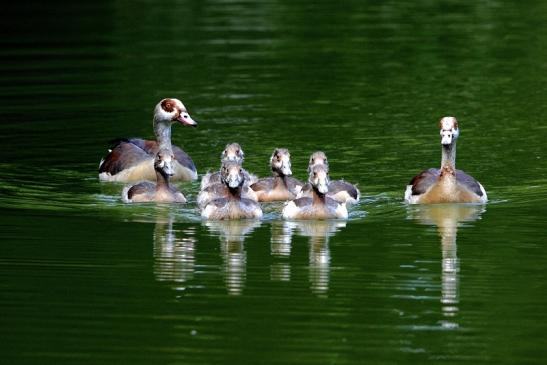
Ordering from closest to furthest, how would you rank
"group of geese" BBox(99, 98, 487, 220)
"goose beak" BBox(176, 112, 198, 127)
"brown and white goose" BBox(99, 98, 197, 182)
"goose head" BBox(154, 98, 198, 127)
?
"group of geese" BBox(99, 98, 487, 220) < "brown and white goose" BBox(99, 98, 197, 182) < "goose beak" BBox(176, 112, 198, 127) < "goose head" BBox(154, 98, 198, 127)

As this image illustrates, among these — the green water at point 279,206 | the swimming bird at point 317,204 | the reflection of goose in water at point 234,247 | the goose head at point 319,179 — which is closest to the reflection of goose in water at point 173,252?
the green water at point 279,206

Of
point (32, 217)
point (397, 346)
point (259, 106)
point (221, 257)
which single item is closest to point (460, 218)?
point (221, 257)

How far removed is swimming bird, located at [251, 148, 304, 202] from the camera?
2120 centimetres

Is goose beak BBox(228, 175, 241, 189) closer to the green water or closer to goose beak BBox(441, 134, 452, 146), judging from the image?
the green water

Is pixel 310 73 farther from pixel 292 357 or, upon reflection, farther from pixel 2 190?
pixel 292 357

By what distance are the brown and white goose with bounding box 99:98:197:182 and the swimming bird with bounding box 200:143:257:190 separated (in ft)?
3.23

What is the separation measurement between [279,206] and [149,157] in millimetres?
4277

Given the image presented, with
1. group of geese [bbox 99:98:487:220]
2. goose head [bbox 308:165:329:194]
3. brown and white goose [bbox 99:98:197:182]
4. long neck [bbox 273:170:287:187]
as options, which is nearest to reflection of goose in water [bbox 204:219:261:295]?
group of geese [bbox 99:98:487:220]

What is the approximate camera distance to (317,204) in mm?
19781

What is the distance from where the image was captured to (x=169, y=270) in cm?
1689

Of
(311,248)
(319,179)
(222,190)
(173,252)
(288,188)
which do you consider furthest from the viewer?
(288,188)

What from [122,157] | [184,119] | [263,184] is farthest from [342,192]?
[122,157]

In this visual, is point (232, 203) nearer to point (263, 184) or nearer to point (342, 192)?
point (342, 192)

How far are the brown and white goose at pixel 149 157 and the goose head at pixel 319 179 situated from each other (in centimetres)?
460
